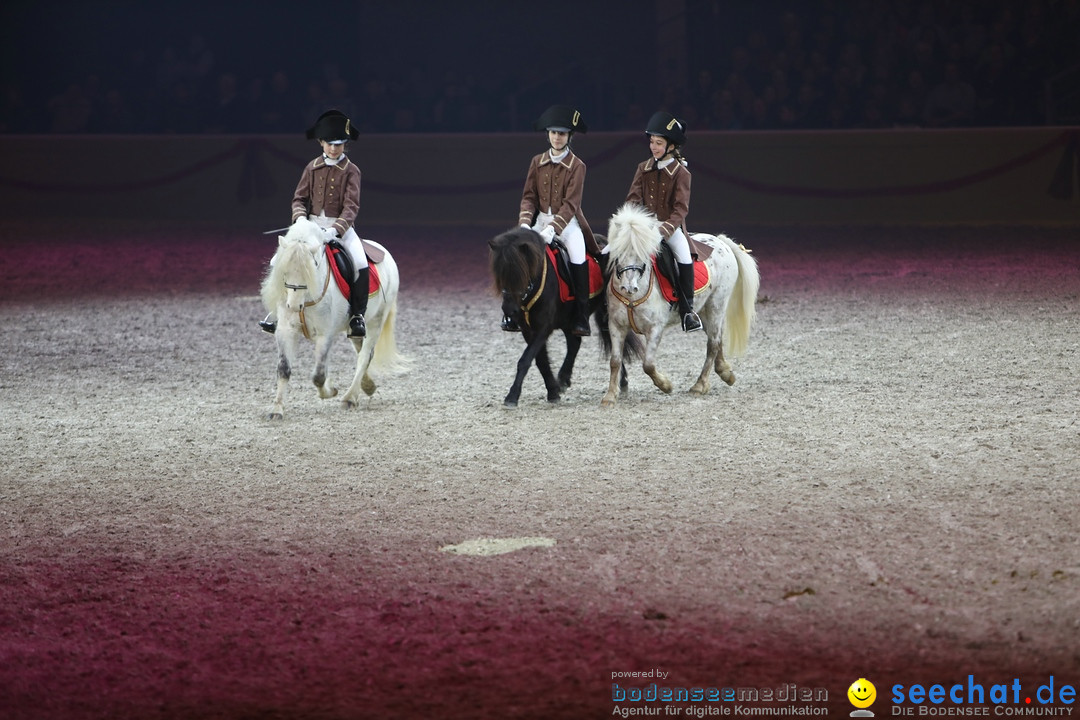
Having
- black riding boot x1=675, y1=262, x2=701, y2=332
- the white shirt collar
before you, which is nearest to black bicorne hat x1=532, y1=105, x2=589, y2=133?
the white shirt collar

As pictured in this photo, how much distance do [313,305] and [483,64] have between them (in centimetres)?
1477

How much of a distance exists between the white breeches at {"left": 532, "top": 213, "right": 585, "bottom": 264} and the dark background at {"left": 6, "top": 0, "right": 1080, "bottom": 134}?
39.9 ft

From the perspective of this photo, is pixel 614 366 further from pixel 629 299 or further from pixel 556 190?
pixel 556 190

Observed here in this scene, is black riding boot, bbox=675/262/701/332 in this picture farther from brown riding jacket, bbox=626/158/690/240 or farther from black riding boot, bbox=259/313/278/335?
black riding boot, bbox=259/313/278/335

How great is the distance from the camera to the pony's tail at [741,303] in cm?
923

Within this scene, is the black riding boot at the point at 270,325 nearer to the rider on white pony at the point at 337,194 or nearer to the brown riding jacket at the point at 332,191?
the rider on white pony at the point at 337,194

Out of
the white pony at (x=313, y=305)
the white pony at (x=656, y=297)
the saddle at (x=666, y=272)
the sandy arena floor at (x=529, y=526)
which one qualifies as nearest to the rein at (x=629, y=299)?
the white pony at (x=656, y=297)

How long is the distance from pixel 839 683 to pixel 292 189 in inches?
702

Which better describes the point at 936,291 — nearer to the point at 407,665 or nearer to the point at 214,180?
the point at 407,665

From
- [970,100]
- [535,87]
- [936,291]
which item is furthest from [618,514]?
[535,87]

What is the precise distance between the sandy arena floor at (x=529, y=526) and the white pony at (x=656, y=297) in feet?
0.97

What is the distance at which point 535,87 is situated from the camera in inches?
846

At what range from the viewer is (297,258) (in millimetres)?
7957

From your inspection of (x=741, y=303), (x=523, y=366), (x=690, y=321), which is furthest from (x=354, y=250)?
(x=741, y=303)
